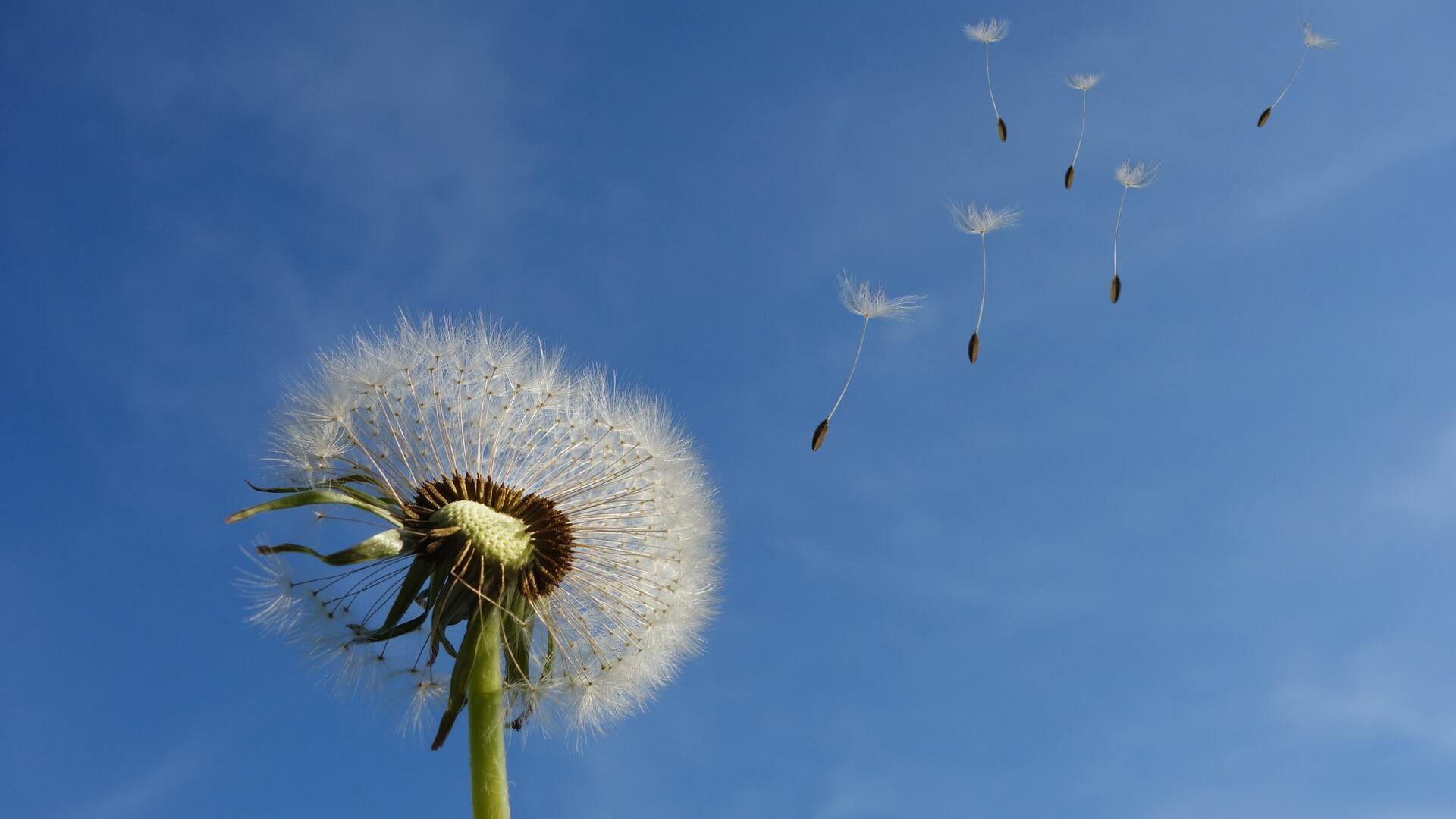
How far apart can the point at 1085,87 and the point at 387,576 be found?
724 cm

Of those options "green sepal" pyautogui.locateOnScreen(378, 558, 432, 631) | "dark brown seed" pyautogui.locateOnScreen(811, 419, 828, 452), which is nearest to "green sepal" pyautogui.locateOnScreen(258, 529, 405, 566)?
"green sepal" pyautogui.locateOnScreen(378, 558, 432, 631)

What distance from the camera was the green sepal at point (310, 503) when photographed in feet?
23.7

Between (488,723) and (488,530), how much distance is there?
1183 millimetres

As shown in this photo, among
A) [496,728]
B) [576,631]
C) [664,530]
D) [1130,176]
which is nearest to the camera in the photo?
[496,728]

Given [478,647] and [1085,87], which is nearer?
[478,647]

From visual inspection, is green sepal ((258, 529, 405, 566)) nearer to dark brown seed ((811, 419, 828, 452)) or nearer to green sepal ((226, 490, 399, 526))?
green sepal ((226, 490, 399, 526))

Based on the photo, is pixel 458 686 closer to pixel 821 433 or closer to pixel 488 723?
pixel 488 723

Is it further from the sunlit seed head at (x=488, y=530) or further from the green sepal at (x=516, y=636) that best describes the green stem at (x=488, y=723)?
the sunlit seed head at (x=488, y=530)

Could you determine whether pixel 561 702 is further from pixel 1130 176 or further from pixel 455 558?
pixel 1130 176

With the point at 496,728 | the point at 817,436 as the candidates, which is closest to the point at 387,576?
the point at 496,728

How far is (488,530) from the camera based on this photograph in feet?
25.4

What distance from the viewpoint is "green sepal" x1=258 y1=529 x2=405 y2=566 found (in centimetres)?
729

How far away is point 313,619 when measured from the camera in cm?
796

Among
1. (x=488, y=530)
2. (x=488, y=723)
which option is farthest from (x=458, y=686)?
(x=488, y=530)
